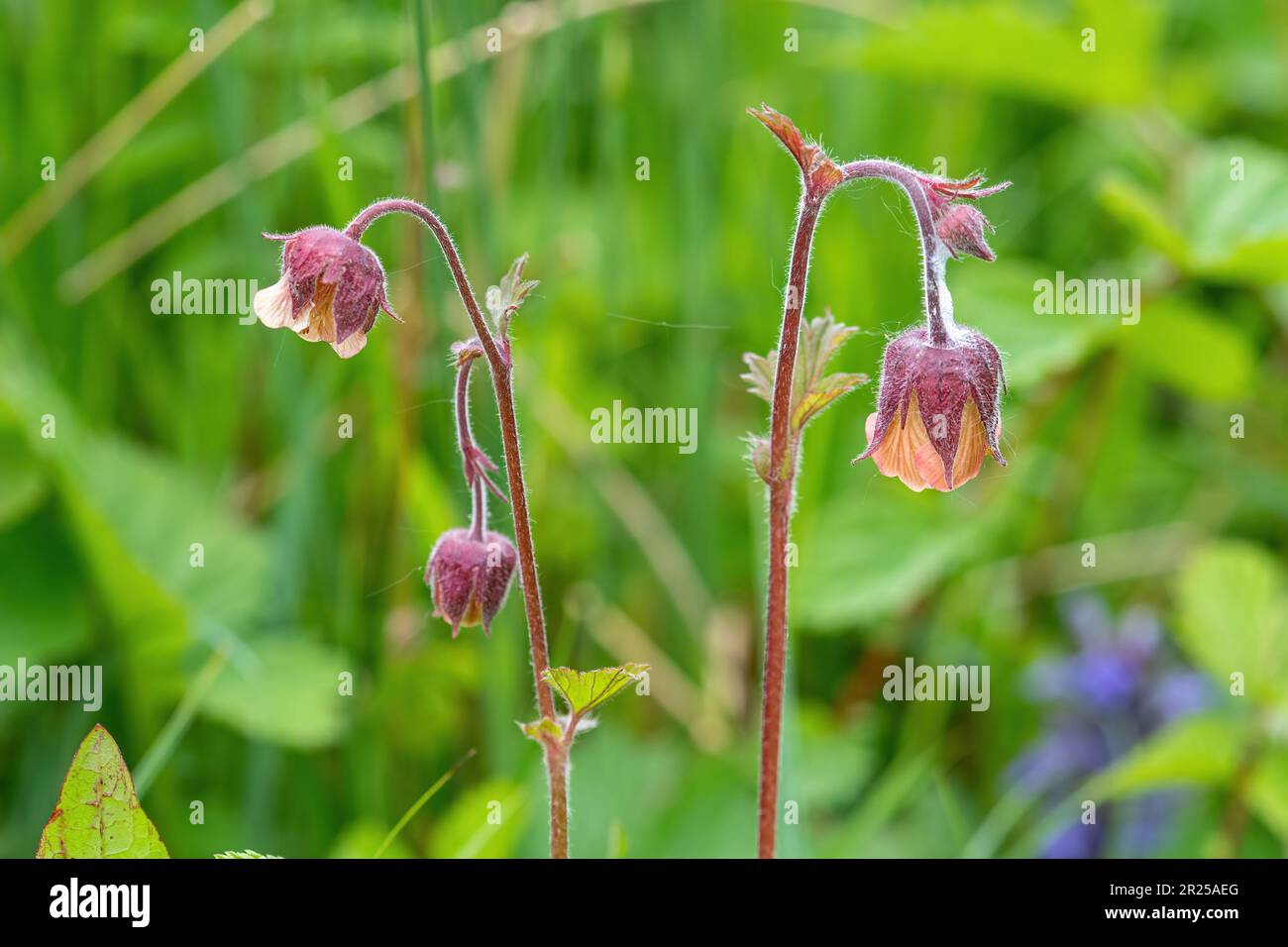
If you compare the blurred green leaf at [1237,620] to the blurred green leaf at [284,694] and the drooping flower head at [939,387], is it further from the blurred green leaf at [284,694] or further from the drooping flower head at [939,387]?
the blurred green leaf at [284,694]

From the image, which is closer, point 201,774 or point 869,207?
point 201,774

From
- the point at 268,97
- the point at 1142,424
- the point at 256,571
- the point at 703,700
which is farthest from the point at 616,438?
the point at 1142,424

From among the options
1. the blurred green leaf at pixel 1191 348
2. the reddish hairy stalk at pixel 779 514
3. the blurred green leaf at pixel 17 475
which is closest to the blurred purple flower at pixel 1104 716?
the blurred green leaf at pixel 1191 348

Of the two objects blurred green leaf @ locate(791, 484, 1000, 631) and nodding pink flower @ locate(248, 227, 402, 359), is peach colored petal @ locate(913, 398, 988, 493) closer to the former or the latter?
nodding pink flower @ locate(248, 227, 402, 359)

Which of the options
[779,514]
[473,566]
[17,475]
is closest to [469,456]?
[473,566]

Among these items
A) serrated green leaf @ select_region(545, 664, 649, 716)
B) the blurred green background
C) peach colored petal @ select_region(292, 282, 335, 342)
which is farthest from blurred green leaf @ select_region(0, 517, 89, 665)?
serrated green leaf @ select_region(545, 664, 649, 716)
